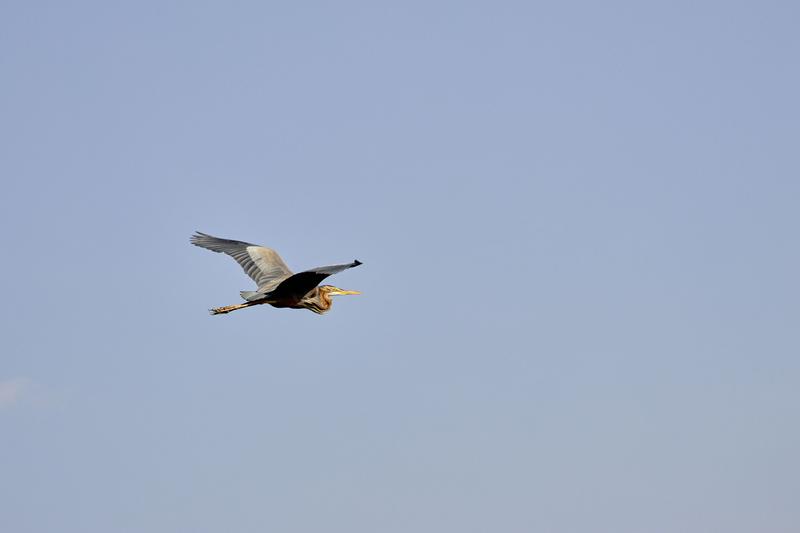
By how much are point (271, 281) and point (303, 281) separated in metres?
2.26

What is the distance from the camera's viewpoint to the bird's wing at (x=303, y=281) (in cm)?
2727

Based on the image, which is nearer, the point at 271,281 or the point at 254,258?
the point at 271,281

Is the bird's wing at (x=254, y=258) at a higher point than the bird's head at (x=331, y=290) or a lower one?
higher

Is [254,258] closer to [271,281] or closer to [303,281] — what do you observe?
[271,281]

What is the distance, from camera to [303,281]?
30484 millimetres

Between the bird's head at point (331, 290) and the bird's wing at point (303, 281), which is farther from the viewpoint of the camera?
the bird's head at point (331, 290)

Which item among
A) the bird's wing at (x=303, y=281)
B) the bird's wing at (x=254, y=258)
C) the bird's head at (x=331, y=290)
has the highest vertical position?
the bird's wing at (x=254, y=258)

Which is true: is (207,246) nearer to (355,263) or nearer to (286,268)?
(286,268)

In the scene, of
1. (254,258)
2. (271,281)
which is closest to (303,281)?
(271,281)

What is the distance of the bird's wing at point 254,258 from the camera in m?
33.0

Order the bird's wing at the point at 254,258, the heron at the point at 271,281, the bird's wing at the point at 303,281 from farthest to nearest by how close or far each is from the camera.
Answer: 1. the bird's wing at the point at 254,258
2. the heron at the point at 271,281
3. the bird's wing at the point at 303,281

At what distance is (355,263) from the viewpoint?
26.0 m

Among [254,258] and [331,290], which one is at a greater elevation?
[254,258]

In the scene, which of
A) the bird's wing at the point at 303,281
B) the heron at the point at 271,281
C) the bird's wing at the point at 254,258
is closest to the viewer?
the bird's wing at the point at 303,281
